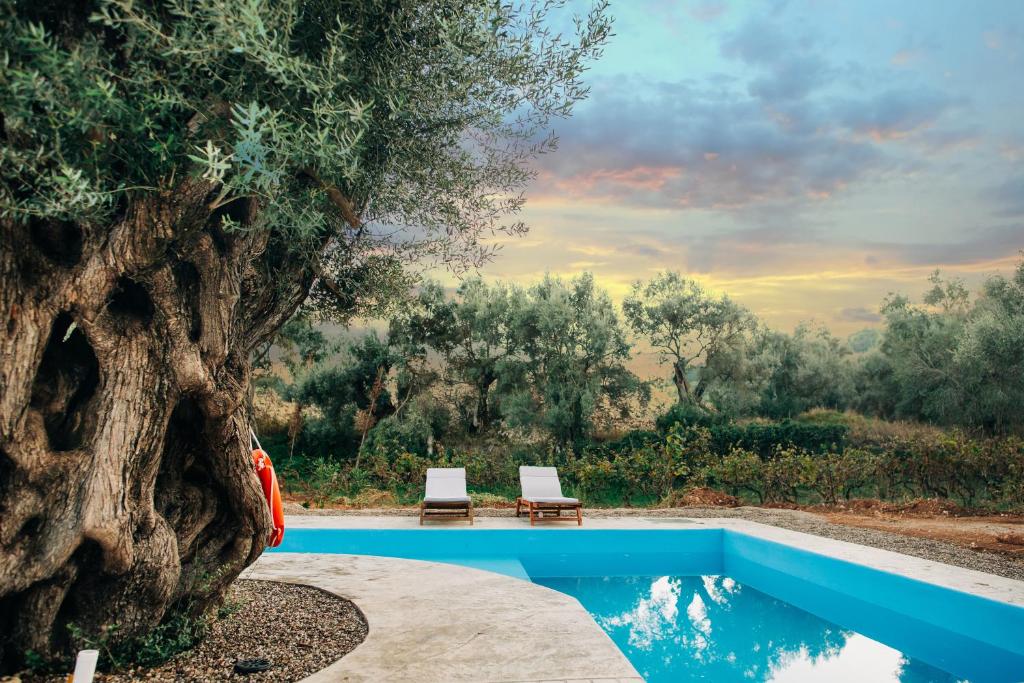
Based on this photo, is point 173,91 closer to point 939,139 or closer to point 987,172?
point 939,139

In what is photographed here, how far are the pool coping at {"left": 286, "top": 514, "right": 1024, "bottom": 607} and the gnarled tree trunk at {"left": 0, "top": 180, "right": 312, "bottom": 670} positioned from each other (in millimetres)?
5080

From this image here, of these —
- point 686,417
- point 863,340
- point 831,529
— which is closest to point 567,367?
point 686,417


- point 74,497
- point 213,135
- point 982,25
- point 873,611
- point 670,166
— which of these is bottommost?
point 873,611

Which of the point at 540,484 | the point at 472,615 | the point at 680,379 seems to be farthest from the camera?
the point at 680,379

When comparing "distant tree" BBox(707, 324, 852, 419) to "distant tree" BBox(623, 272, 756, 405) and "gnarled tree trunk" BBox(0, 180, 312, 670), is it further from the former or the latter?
"gnarled tree trunk" BBox(0, 180, 312, 670)

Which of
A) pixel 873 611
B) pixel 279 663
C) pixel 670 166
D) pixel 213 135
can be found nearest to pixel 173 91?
pixel 213 135

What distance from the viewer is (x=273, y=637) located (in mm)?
4559

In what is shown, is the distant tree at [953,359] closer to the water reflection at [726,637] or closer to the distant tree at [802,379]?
the distant tree at [802,379]

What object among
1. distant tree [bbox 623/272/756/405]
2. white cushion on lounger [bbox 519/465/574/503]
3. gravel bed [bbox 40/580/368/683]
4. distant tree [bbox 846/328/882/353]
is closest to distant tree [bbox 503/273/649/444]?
distant tree [bbox 623/272/756/405]

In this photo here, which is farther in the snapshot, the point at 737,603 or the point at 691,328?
the point at 691,328

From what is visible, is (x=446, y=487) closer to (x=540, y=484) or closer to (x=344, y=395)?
(x=540, y=484)

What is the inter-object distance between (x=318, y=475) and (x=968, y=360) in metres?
15.1

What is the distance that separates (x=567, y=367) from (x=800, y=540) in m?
7.56

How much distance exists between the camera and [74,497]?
12.1 ft
